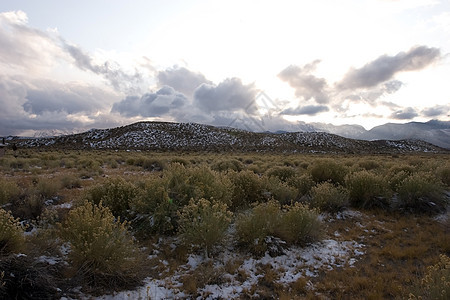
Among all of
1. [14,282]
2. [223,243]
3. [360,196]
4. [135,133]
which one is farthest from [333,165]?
[135,133]

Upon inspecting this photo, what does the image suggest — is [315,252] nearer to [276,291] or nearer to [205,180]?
[276,291]

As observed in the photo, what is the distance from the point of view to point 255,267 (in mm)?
5500

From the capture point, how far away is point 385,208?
9617 millimetres

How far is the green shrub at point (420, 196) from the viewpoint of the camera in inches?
366

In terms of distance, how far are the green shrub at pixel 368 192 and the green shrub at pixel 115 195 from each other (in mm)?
8160

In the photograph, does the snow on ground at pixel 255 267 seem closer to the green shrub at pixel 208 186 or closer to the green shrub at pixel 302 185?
the green shrub at pixel 208 186

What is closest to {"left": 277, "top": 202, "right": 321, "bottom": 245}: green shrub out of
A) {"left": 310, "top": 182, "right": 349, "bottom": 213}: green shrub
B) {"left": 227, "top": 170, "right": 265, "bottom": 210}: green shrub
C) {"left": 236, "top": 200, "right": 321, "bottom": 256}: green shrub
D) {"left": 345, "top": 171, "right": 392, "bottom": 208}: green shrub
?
{"left": 236, "top": 200, "right": 321, "bottom": 256}: green shrub

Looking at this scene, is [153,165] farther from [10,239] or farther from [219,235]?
[10,239]

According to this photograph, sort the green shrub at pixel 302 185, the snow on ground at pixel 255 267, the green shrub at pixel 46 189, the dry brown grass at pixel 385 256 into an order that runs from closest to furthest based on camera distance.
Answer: the snow on ground at pixel 255 267 → the dry brown grass at pixel 385 256 → the green shrub at pixel 46 189 → the green shrub at pixel 302 185

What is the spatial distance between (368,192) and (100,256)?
9.45 m

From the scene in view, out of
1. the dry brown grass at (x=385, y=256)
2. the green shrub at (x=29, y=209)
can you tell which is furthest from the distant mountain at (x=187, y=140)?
the green shrub at (x=29, y=209)

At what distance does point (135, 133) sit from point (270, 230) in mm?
77896

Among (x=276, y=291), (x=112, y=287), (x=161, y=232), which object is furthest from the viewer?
(x=161, y=232)

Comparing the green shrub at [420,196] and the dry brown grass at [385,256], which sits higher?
the green shrub at [420,196]
